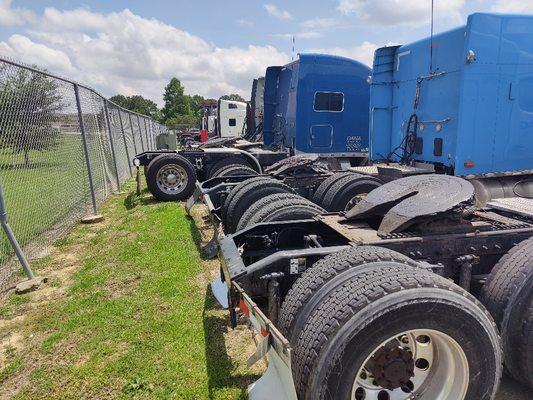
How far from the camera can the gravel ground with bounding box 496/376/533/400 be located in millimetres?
2893

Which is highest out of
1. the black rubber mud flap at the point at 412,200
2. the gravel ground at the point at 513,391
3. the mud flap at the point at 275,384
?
the black rubber mud flap at the point at 412,200

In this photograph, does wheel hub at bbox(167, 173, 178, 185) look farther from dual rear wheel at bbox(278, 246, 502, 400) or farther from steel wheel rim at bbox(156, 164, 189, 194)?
dual rear wheel at bbox(278, 246, 502, 400)

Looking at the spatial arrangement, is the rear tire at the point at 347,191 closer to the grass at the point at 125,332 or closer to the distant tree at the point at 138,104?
the grass at the point at 125,332

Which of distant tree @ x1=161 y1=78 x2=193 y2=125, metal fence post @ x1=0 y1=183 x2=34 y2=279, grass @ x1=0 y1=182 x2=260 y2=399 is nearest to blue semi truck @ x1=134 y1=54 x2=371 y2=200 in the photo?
grass @ x1=0 y1=182 x2=260 y2=399

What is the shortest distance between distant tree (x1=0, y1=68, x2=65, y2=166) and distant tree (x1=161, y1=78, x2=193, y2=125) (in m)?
68.1

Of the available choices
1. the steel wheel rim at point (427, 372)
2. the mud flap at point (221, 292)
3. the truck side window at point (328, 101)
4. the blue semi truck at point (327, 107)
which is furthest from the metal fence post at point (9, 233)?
the truck side window at point (328, 101)

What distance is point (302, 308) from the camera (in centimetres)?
243

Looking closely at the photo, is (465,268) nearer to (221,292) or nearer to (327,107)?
(221,292)

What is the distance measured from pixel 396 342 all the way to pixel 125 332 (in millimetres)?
2585

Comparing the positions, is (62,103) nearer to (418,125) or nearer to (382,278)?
(418,125)

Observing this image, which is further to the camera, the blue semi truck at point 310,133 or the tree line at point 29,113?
the blue semi truck at point 310,133

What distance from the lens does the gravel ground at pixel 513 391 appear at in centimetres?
289

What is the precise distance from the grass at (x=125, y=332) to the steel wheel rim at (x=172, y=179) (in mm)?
3641

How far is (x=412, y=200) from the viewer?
10.7 feet
